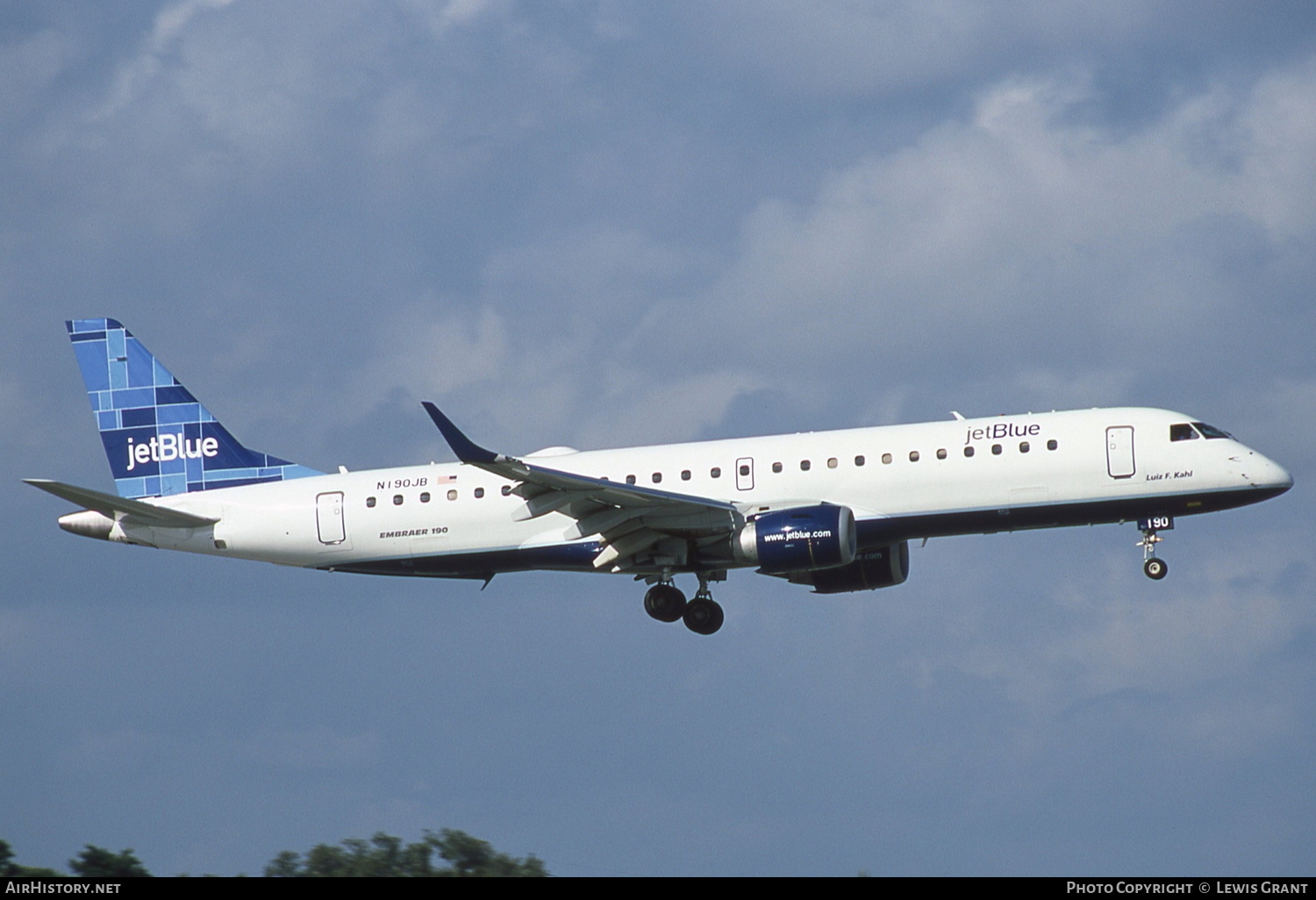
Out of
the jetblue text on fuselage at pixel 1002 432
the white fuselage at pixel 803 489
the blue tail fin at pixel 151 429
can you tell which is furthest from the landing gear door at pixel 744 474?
the blue tail fin at pixel 151 429

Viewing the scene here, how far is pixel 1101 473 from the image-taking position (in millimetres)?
40812

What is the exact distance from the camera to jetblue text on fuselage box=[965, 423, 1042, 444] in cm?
4150

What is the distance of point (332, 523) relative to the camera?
45.8 meters

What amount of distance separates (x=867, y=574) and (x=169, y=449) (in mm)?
19591

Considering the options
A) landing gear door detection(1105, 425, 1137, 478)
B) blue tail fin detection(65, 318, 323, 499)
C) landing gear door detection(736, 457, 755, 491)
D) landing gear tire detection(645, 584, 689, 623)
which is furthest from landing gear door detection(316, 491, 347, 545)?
landing gear door detection(1105, 425, 1137, 478)

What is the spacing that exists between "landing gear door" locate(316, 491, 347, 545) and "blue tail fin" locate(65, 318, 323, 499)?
2316mm

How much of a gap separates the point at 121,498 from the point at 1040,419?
22.8 metres

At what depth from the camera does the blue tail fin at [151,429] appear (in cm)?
4844

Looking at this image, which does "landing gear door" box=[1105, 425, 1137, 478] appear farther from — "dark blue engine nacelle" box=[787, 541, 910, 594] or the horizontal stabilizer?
the horizontal stabilizer

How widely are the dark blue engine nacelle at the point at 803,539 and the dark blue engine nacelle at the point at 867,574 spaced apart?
4.30m

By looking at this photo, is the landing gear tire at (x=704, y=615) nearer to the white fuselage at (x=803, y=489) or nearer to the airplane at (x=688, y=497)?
the airplane at (x=688, y=497)

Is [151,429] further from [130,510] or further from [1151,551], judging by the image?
[1151,551]
